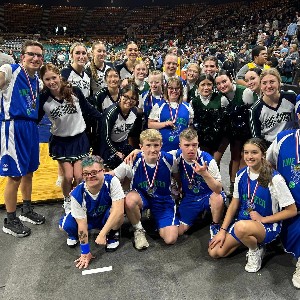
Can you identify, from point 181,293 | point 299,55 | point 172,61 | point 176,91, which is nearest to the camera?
point 181,293

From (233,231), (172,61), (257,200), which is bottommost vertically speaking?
(233,231)

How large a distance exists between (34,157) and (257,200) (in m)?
1.85

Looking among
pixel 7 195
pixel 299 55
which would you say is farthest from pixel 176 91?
pixel 299 55

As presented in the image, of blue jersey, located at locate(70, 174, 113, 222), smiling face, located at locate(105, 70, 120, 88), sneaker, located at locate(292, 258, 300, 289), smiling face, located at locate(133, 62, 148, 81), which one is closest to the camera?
sneaker, located at locate(292, 258, 300, 289)

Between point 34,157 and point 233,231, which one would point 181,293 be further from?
point 34,157

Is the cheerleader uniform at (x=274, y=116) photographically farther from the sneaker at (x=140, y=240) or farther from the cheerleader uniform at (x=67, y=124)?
the cheerleader uniform at (x=67, y=124)

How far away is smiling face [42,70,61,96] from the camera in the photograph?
2973 mm

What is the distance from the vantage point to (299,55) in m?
8.06

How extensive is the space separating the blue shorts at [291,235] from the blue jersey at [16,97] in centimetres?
215

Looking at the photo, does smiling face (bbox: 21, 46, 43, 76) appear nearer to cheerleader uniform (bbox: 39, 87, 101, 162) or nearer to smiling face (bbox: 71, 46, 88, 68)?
cheerleader uniform (bbox: 39, 87, 101, 162)

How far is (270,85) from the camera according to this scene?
2811mm

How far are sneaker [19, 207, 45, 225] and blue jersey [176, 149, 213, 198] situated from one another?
1.31 metres

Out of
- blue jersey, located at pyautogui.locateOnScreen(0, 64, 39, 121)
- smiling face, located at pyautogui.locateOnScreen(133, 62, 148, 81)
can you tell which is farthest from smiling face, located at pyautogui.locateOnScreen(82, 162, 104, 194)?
smiling face, located at pyautogui.locateOnScreen(133, 62, 148, 81)

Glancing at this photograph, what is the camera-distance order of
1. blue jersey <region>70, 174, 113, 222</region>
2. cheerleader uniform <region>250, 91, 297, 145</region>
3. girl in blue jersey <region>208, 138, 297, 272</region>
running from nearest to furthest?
girl in blue jersey <region>208, 138, 297, 272</region>, blue jersey <region>70, 174, 113, 222</region>, cheerleader uniform <region>250, 91, 297, 145</region>
